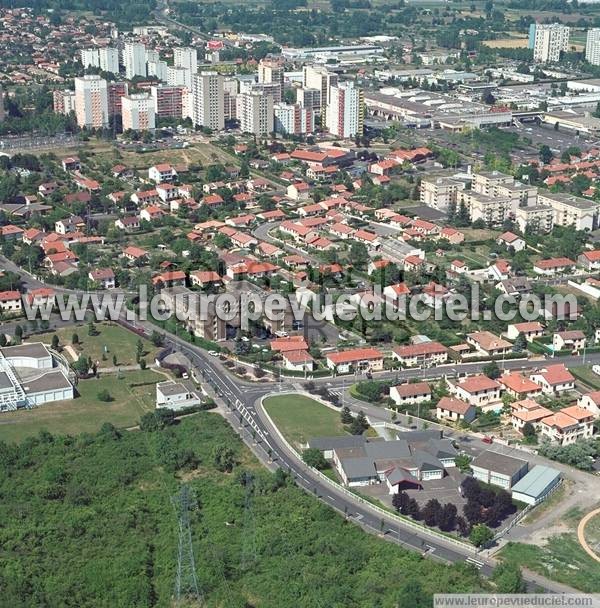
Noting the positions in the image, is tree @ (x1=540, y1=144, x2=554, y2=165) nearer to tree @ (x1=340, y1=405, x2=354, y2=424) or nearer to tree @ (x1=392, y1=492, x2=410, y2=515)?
tree @ (x1=340, y1=405, x2=354, y2=424)

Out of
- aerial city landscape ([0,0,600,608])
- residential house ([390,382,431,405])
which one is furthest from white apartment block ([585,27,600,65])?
residential house ([390,382,431,405])

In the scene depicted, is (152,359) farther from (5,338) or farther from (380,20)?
(380,20)

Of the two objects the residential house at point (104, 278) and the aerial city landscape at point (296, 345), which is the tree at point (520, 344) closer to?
the aerial city landscape at point (296, 345)

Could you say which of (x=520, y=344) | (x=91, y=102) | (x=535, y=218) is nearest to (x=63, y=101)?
(x=91, y=102)

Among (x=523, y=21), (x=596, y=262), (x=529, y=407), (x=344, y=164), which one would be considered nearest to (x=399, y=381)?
(x=529, y=407)

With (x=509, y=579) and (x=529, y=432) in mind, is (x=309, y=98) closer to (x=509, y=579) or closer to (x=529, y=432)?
(x=529, y=432)

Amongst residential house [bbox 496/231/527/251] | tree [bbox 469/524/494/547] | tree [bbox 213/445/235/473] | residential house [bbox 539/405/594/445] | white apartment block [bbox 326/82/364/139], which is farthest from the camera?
white apartment block [bbox 326/82/364/139]
